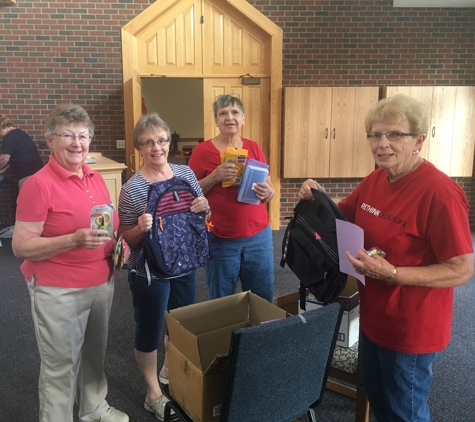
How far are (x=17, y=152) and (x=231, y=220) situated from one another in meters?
3.97

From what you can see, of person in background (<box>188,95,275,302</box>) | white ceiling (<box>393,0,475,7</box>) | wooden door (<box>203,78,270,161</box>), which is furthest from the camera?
wooden door (<box>203,78,270,161</box>)

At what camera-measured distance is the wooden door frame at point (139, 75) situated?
17.7 ft

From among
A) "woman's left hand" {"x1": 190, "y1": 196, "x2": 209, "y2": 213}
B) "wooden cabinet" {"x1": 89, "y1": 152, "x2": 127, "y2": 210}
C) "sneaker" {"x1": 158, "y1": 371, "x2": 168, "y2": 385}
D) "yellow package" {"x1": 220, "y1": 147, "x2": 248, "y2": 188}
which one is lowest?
"sneaker" {"x1": 158, "y1": 371, "x2": 168, "y2": 385}

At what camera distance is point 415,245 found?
4.64 feet

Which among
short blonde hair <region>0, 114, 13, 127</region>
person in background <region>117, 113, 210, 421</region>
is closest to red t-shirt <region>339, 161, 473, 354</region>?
person in background <region>117, 113, 210, 421</region>

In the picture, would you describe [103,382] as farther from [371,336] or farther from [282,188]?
[282,188]

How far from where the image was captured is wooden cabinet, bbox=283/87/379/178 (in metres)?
5.61

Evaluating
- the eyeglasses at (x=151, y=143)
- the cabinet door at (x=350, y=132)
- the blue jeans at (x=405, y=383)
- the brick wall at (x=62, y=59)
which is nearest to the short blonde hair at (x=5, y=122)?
the brick wall at (x=62, y=59)

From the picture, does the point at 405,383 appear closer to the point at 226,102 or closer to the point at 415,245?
the point at 415,245

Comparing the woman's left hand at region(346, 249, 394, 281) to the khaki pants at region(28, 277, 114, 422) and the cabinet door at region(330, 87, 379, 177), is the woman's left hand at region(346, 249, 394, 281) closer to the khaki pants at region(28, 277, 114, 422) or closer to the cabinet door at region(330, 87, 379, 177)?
the khaki pants at region(28, 277, 114, 422)

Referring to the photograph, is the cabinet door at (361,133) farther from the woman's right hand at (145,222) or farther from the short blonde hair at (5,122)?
the woman's right hand at (145,222)

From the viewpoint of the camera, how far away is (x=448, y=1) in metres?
5.45

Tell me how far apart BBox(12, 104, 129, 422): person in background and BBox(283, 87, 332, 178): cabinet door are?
412 centimetres

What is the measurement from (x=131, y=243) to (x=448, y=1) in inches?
214
